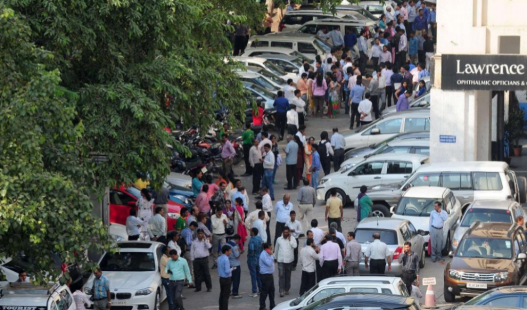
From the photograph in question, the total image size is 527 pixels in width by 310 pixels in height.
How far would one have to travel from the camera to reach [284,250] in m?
24.4

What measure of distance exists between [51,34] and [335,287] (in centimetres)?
679

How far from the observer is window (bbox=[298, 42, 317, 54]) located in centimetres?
4711

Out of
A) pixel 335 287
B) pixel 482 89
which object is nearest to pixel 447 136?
pixel 482 89

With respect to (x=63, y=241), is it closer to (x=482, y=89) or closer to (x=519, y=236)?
(x=519, y=236)

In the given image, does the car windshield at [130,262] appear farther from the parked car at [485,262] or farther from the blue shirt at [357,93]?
the blue shirt at [357,93]

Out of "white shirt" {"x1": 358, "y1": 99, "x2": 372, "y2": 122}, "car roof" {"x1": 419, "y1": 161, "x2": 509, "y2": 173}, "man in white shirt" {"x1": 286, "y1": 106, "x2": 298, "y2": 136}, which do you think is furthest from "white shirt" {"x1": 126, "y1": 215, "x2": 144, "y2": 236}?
"white shirt" {"x1": 358, "y1": 99, "x2": 372, "y2": 122}

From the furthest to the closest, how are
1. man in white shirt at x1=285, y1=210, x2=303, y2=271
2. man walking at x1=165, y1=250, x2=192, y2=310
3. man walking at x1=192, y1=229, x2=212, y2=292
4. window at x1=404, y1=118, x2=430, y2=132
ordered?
window at x1=404, y1=118, x2=430, y2=132, man in white shirt at x1=285, y1=210, x2=303, y2=271, man walking at x1=192, y1=229, x2=212, y2=292, man walking at x1=165, y1=250, x2=192, y2=310

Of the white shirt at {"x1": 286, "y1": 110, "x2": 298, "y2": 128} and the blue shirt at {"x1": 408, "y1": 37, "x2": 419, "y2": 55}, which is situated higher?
the blue shirt at {"x1": 408, "y1": 37, "x2": 419, "y2": 55}

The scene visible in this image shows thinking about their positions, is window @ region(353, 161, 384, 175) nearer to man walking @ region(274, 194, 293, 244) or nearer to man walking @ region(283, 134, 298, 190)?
man walking @ region(283, 134, 298, 190)

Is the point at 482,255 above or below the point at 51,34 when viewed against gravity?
below

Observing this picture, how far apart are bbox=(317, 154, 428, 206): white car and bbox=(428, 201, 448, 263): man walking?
169 inches

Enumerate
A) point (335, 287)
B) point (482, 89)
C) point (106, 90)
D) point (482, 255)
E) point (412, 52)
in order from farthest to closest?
point (412, 52), point (482, 89), point (482, 255), point (106, 90), point (335, 287)

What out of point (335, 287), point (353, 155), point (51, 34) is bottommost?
point (335, 287)

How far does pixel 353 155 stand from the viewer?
34.5 meters
